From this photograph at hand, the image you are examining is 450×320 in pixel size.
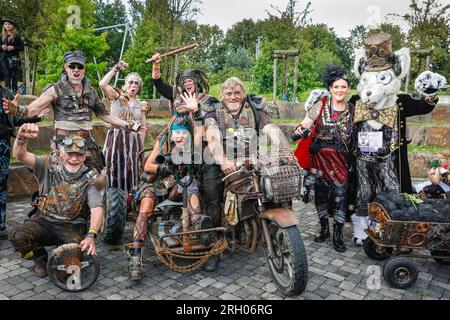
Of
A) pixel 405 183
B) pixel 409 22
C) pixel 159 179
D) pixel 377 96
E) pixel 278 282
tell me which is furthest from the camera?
pixel 409 22

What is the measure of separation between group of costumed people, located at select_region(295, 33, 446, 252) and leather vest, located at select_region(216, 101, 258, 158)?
90 centimetres

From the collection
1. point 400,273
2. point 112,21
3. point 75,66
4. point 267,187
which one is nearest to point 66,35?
point 75,66

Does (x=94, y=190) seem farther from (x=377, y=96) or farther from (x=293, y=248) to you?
(x=377, y=96)

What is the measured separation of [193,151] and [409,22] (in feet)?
45.5

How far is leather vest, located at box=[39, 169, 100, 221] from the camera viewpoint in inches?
156

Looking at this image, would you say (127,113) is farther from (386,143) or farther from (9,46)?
(386,143)

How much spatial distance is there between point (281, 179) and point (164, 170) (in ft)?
4.86

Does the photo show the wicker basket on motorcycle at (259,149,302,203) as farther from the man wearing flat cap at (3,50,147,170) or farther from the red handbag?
the man wearing flat cap at (3,50,147,170)

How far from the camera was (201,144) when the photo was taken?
4371 millimetres

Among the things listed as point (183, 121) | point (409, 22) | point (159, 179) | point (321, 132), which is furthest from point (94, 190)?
point (409, 22)

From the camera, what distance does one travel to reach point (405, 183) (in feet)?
17.3

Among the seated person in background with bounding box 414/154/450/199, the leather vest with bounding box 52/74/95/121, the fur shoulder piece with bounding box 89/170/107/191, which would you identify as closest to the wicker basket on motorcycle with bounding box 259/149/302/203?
the fur shoulder piece with bounding box 89/170/107/191

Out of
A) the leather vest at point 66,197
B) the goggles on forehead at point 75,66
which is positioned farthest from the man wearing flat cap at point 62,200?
the goggles on forehead at point 75,66

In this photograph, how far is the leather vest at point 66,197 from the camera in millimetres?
3969
